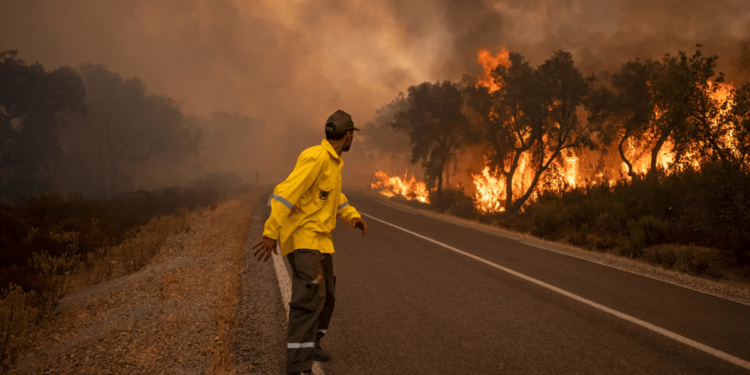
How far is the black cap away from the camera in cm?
340

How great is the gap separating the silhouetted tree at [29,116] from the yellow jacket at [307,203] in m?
33.3

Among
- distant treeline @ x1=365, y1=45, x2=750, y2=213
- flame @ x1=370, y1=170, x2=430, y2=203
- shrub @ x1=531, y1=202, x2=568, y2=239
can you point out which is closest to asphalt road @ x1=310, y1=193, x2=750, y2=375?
distant treeline @ x1=365, y1=45, x2=750, y2=213

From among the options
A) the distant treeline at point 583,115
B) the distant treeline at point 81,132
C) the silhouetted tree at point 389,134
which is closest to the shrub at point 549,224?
the distant treeline at point 583,115

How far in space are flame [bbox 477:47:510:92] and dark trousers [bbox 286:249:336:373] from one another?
24.9m

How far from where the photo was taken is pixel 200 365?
3.46 meters

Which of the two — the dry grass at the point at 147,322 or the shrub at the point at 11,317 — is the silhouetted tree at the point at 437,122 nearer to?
the dry grass at the point at 147,322

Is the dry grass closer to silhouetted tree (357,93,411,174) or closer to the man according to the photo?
the man

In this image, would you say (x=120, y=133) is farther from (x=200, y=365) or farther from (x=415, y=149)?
(x=200, y=365)

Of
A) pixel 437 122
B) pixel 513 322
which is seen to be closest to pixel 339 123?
pixel 513 322

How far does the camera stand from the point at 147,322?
14.4 feet

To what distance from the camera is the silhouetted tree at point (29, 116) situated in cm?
2970

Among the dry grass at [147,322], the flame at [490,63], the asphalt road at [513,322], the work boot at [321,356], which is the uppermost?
the flame at [490,63]

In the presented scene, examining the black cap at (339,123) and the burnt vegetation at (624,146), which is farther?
the burnt vegetation at (624,146)

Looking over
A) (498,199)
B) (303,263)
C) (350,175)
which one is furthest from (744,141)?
(350,175)
